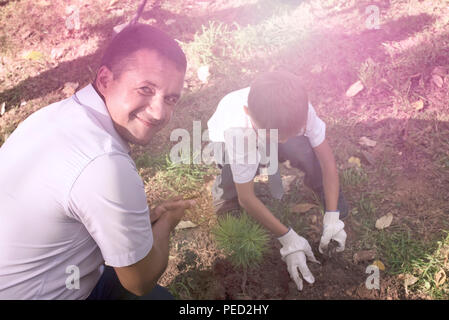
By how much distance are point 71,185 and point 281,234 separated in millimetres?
1330

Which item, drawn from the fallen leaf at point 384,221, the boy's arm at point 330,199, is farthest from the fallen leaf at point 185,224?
the fallen leaf at point 384,221

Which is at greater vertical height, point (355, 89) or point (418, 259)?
point (355, 89)

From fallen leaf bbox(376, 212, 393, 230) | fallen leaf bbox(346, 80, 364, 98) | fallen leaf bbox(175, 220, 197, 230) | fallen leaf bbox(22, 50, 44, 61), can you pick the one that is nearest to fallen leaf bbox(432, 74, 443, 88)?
fallen leaf bbox(346, 80, 364, 98)

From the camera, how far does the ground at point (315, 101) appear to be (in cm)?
216

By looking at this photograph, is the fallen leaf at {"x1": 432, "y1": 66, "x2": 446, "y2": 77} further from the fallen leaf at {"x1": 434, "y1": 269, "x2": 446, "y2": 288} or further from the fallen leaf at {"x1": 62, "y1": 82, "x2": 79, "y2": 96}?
the fallen leaf at {"x1": 62, "y1": 82, "x2": 79, "y2": 96}

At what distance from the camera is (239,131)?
77.0 inches

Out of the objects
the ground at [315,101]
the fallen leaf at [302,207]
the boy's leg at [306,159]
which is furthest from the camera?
the fallen leaf at [302,207]

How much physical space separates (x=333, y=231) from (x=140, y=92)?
151 cm

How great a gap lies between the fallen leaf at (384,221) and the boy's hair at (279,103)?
3.32 feet

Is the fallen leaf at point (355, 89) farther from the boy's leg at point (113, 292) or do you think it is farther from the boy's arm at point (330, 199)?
the boy's leg at point (113, 292)

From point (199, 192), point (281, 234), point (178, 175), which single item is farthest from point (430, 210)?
point (178, 175)

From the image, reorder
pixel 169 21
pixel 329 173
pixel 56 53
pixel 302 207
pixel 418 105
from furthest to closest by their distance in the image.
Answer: pixel 169 21
pixel 56 53
pixel 418 105
pixel 302 207
pixel 329 173

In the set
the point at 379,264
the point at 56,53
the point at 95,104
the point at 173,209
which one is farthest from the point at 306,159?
the point at 56,53

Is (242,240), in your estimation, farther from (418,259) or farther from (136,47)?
(136,47)
